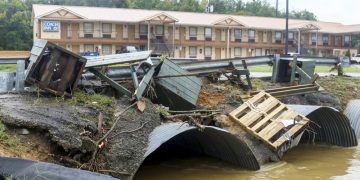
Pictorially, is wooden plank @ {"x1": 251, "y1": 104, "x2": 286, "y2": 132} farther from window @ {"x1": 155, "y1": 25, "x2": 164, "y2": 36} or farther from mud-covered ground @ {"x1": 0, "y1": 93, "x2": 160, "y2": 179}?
window @ {"x1": 155, "y1": 25, "x2": 164, "y2": 36}

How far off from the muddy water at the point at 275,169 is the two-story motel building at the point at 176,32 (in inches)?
1615

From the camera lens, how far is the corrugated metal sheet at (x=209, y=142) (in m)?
8.23

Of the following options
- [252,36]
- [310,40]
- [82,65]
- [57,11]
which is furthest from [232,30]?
[82,65]

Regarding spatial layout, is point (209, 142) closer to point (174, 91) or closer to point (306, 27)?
point (174, 91)

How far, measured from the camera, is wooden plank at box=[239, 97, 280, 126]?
33.8 ft

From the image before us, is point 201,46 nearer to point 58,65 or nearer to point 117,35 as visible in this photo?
point 117,35

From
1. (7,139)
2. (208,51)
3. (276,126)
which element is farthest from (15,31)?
(7,139)

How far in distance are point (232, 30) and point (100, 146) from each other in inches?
2124

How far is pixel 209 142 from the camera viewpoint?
413 inches

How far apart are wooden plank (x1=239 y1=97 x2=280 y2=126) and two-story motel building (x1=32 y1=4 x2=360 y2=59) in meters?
41.0

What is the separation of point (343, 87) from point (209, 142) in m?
7.72

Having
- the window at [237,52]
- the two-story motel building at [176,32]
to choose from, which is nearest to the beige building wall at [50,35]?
the two-story motel building at [176,32]

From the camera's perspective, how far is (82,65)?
9.95 meters

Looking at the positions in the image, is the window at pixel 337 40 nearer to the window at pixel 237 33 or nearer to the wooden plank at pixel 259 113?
the window at pixel 237 33
